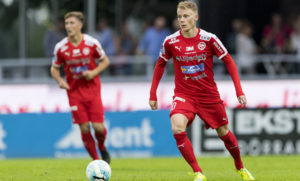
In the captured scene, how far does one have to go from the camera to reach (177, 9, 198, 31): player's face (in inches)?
348

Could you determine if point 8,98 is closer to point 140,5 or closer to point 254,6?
point 140,5

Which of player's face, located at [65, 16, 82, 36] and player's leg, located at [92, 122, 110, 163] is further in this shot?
player's leg, located at [92, 122, 110, 163]

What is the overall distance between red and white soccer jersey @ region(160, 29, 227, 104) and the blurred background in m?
6.57

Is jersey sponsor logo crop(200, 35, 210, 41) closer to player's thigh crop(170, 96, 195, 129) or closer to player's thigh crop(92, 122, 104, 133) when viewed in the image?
player's thigh crop(170, 96, 195, 129)

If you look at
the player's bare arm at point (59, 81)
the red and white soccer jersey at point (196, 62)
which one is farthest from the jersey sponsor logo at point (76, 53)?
the red and white soccer jersey at point (196, 62)

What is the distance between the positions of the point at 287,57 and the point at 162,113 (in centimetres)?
382

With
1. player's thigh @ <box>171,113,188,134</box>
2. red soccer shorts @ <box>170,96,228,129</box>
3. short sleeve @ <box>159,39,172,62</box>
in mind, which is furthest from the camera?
short sleeve @ <box>159,39,172,62</box>

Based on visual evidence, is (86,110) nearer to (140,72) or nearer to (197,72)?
(197,72)

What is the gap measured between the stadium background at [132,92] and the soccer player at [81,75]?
13.4 ft

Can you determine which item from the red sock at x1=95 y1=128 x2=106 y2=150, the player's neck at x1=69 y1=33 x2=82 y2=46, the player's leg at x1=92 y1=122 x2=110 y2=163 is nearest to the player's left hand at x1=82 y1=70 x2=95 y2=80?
the player's neck at x1=69 y1=33 x2=82 y2=46

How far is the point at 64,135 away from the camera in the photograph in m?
16.0

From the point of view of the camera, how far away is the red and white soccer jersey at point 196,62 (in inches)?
356

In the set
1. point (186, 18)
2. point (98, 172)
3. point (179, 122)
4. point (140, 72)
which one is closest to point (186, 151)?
point (179, 122)

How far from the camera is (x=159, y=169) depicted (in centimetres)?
1194
